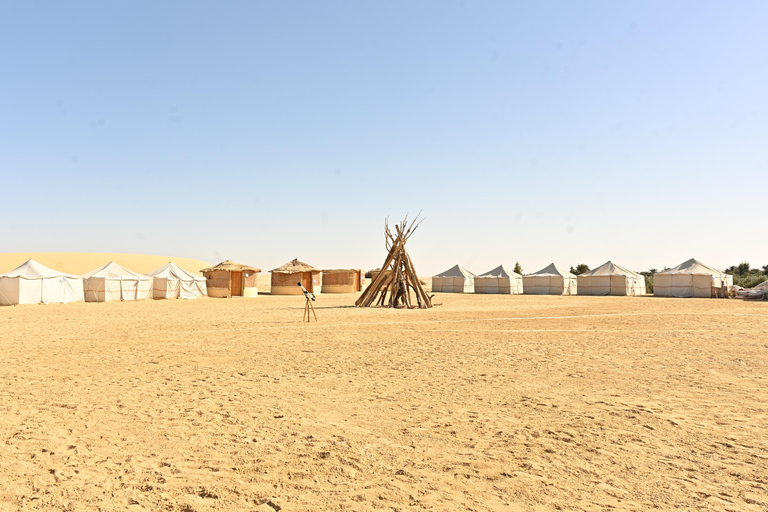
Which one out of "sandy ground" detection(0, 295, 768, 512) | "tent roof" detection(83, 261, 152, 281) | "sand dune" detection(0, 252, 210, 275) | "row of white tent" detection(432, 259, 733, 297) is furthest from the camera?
"sand dune" detection(0, 252, 210, 275)

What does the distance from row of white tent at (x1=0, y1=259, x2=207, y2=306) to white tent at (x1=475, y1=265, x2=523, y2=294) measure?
2343 cm

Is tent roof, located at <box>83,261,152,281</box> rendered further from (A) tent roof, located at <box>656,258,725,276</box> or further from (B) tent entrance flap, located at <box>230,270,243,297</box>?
(A) tent roof, located at <box>656,258,725,276</box>

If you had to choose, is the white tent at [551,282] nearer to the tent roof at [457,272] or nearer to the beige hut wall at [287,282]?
the tent roof at [457,272]

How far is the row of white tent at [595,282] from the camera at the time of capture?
124ft

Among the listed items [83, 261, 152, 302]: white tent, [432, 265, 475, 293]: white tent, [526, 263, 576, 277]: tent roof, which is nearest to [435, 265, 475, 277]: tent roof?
[432, 265, 475, 293]: white tent

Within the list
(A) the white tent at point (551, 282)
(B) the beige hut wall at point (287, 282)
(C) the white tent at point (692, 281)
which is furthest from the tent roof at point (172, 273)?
(C) the white tent at point (692, 281)

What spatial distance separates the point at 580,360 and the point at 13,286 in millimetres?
27267

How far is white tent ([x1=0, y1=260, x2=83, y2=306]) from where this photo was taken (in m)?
26.1

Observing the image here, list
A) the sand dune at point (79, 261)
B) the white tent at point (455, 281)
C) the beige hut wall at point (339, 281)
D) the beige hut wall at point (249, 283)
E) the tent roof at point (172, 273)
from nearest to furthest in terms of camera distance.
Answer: the tent roof at point (172, 273) < the beige hut wall at point (249, 283) < the beige hut wall at point (339, 281) < the white tent at point (455, 281) < the sand dune at point (79, 261)

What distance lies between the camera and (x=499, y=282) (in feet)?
151

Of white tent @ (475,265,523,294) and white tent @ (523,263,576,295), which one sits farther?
white tent @ (475,265,523,294)

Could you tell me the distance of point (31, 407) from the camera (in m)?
6.32

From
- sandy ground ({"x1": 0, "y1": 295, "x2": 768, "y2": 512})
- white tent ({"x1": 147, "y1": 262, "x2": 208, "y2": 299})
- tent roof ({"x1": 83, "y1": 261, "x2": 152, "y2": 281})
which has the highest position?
tent roof ({"x1": 83, "y1": 261, "x2": 152, "y2": 281})

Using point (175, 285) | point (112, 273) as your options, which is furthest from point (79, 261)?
point (112, 273)
